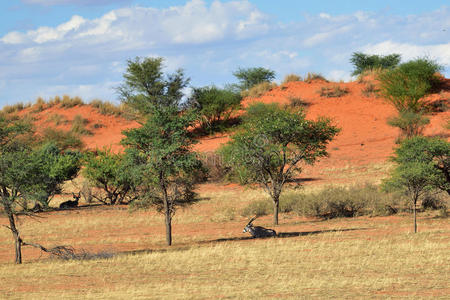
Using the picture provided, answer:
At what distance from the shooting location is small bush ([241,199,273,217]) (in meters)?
31.3

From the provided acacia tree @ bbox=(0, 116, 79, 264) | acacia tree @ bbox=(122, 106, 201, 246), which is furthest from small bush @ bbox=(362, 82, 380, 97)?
acacia tree @ bbox=(0, 116, 79, 264)

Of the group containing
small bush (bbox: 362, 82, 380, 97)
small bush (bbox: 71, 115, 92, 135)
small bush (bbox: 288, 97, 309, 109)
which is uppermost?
small bush (bbox: 362, 82, 380, 97)

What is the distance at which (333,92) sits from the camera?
6738cm

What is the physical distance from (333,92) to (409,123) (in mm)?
17539

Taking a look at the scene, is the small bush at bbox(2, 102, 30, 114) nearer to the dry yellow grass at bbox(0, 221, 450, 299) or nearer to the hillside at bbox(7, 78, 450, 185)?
the hillside at bbox(7, 78, 450, 185)

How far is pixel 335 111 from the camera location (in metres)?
62.1

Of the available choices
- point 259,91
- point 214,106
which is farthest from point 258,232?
point 259,91

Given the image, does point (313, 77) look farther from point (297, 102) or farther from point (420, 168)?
point (420, 168)

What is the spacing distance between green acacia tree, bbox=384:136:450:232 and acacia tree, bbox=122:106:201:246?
9.14m

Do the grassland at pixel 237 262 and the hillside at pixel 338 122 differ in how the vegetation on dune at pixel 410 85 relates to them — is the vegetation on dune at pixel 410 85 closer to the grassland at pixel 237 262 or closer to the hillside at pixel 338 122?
the hillside at pixel 338 122

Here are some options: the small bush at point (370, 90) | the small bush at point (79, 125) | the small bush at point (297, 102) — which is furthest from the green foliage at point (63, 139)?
the small bush at point (370, 90)

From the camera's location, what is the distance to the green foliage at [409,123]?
166 feet

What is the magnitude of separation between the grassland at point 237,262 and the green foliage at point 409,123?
935 inches

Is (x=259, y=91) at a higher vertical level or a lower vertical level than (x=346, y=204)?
higher
